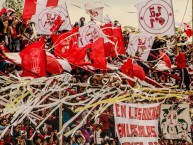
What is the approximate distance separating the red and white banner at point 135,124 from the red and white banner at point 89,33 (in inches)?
215

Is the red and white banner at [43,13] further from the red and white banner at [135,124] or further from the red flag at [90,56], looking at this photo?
the red and white banner at [135,124]

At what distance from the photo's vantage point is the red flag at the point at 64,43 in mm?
16984

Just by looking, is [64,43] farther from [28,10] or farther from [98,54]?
[28,10]

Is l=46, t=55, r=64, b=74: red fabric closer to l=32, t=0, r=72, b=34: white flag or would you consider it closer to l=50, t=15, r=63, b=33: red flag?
l=50, t=15, r=63, b=33: red flag

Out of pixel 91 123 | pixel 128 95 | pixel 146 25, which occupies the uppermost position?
pixel 146 25

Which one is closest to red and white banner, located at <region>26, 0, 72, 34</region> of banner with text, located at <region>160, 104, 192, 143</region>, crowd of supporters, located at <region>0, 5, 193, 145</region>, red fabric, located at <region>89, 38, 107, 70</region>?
crowd of supporters, located at <region>0, 5, 193, 145</region>

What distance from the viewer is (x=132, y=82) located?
15.3 metres

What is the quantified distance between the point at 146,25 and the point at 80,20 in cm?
556

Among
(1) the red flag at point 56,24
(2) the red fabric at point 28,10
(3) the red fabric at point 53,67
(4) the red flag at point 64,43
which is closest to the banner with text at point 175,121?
(3) the red fabric at point 53,67

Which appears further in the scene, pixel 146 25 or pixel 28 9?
pixel 28 9

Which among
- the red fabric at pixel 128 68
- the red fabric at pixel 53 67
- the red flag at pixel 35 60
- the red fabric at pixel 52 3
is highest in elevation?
the red fabric at pixel 52 3

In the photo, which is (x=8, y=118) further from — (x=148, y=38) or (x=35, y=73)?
(x=148, y=38)

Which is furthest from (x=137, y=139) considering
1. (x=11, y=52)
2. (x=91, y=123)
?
(x=11, y=52)

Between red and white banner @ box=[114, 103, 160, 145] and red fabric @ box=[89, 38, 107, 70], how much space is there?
155 inches
